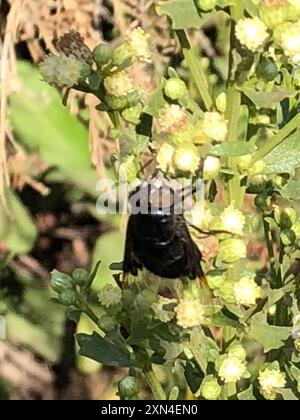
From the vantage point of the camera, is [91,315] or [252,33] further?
[91,315]

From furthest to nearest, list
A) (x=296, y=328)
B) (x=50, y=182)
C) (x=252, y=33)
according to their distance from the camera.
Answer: (x=50, y=182)
(x=296, y=328)
(x=252, y=33)

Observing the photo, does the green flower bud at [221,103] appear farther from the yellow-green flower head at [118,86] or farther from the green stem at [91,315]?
the green stem at [91,315]

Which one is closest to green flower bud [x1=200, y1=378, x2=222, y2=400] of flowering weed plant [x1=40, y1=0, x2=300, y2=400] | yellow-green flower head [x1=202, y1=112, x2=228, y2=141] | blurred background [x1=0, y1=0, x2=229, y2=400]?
flowering weed plant [x1=40, y1=0, x2=300, y2=400]

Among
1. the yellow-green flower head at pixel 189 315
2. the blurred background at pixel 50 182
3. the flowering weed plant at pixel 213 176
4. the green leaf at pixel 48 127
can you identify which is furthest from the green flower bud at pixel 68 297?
the green leaf at pixel 48 127

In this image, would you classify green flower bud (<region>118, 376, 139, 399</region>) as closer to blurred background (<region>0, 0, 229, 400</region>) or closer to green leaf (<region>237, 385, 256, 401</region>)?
green leaf (<region>237, 385, 256, 401</region>)

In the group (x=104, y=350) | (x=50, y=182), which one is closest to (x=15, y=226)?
(x=50, y=182)

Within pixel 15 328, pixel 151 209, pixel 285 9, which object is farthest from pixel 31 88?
pixel 285 9

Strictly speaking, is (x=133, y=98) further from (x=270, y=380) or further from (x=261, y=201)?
(x=270, y=380)
